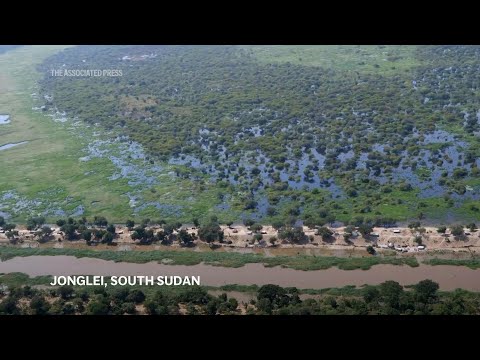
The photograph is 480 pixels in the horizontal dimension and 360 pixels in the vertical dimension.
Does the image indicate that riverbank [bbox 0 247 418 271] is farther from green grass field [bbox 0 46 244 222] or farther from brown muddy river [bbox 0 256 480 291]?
green grass field [bbox 0 46 244 222]

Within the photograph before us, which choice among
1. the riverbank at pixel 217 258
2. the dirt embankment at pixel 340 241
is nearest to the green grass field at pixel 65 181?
the dirt embankment at pixel 340 241

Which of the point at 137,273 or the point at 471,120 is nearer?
the point at 137,273

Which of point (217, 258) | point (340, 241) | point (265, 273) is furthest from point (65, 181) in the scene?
point (340, 241)

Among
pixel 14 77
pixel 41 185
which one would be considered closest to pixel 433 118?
pixel 41 185

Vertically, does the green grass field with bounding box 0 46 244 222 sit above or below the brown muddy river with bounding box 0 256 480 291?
above

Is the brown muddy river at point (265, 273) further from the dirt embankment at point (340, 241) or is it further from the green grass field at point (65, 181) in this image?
the green grass field at point (65, 181)

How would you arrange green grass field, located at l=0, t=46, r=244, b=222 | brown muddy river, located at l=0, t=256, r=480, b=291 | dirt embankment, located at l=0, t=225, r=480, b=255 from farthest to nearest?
green grass field, located at l=0, t=46, r=244, b=222 → dirt embankment, located at l=0, t=225, r=480, b=255 → brown muddy river, located at l=0, t=256, r=480, b=291

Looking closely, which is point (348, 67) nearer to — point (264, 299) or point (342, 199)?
point (342, 199)

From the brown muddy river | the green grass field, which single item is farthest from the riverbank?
the green grass field
